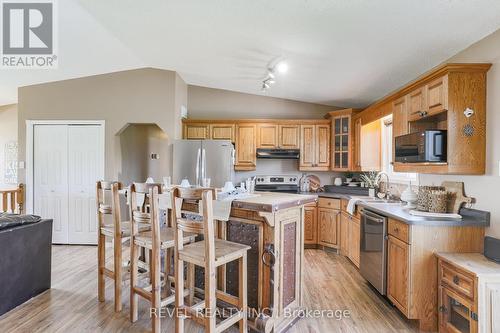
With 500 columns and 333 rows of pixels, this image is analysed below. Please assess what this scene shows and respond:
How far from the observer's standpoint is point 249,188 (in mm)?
2658

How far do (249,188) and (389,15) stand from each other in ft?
6.13

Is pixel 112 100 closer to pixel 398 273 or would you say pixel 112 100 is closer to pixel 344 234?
pixel 344 234

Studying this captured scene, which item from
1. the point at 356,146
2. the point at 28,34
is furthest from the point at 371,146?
the point at 28,34

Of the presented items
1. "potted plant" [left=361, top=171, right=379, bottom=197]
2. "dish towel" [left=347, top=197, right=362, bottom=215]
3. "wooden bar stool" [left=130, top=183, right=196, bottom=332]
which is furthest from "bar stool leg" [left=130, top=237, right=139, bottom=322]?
"potted plant" [left=361, top=171, right=379, bottom=197]

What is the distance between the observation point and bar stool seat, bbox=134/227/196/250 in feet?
7.32

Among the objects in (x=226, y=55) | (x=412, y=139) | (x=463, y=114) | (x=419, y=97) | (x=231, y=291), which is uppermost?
(x=226, y=55)

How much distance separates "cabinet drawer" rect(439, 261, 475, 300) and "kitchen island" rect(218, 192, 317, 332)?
3.73 feet

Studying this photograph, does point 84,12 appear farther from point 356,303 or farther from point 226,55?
point 356,303

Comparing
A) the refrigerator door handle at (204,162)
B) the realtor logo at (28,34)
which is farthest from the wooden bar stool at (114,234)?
the realtor logo at (28,34)

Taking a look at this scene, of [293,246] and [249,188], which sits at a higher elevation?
[249,188]

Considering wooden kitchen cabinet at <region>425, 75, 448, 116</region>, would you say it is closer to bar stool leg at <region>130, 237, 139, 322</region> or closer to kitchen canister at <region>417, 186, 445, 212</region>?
kitchen canister at <region>417, 186, 445, 212</region>

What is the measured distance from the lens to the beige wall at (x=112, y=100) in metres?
4.60

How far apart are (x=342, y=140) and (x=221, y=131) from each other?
214 centimetres

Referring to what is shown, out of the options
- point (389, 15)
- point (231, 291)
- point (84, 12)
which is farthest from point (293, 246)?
point (84, 12)
